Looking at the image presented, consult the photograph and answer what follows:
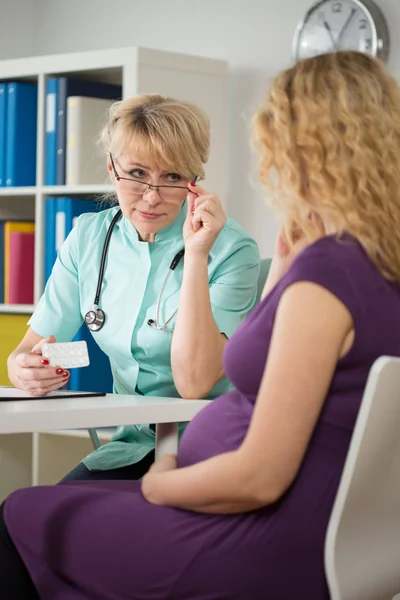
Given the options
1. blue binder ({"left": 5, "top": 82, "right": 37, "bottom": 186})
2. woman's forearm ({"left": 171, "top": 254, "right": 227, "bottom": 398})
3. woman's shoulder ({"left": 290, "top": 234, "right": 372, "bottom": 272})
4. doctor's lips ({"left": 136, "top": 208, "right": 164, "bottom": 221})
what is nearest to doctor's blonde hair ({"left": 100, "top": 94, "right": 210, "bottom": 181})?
doctor's lips ({"left": 136, "top": 208, "right": 164, "bottom": 221})

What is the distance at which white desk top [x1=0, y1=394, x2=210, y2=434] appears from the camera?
150 centimetres

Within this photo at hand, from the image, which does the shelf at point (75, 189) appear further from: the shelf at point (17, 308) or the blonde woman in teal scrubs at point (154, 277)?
the blonde woman in teal scrubs at point (154, 277)

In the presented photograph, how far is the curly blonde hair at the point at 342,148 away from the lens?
127 cm

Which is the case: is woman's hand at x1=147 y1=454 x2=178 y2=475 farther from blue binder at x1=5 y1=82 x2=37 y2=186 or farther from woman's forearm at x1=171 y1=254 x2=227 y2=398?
blue binder at x1=5 y1=82 x2=37 y2=186

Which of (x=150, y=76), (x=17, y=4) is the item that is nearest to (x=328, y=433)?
(x=150, y=76)

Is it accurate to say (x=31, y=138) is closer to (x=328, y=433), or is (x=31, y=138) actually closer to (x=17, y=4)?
(x=17, y=4)

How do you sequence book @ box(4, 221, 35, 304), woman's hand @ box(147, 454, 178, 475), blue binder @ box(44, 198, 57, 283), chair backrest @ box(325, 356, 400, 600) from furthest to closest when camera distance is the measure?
1. book @ box(4, 221, 35, 304)
2. blue binder @ box(44, 198, 57, 283)
3. woman's hand @ box(147, 454, 178, 475)
4. chair backrest @ box(325, 356, 400, 600)

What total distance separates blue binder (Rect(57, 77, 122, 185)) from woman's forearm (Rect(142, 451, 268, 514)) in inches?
88.2

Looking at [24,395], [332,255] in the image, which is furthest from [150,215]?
[332,255]

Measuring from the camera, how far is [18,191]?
345 cm

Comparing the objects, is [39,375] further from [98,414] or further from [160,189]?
[160,189]

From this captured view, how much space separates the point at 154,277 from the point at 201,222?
0.21m

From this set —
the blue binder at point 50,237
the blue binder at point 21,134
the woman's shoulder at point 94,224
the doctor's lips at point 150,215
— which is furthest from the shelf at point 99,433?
the doctor's lips at point 150,215

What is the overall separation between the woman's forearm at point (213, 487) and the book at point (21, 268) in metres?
2.25
